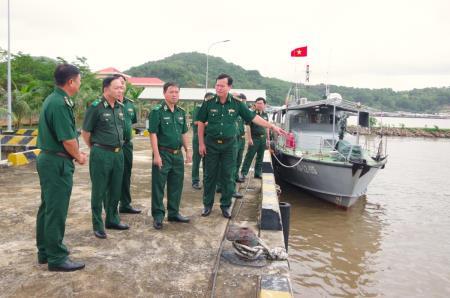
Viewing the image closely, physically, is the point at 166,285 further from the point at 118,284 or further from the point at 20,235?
the point at 20,235

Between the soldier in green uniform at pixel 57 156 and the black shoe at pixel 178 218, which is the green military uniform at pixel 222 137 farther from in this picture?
the soldier in green uniform at pixel 57 156

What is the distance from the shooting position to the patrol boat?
30.4ft

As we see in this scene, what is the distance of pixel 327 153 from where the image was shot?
9.93m

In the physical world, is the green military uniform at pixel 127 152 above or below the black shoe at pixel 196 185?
above

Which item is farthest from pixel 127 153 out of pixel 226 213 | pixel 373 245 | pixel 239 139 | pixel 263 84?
pixel 263 84

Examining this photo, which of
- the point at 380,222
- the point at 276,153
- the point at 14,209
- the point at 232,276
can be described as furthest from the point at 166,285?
the point at 276,153

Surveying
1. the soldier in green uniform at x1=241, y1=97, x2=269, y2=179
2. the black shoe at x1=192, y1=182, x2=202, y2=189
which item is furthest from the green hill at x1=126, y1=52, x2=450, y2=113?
the black shoe at x1=192, y1=182, x2=202, y2=189

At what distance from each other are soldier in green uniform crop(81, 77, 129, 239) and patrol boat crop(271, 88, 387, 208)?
4717 mm

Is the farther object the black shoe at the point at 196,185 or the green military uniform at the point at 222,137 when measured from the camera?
the black shoe at the point at 196,185

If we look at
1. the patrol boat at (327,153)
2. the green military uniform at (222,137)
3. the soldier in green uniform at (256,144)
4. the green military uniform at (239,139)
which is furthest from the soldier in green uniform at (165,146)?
the patrol boat at (327,153)

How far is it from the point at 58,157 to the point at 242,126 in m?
4.34

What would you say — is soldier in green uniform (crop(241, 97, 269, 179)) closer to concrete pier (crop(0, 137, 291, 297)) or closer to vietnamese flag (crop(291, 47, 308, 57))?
concrete pier (crop(0, 137, 291, 297))

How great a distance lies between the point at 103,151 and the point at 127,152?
0.90 metres

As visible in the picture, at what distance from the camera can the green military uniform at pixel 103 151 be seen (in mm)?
3864
